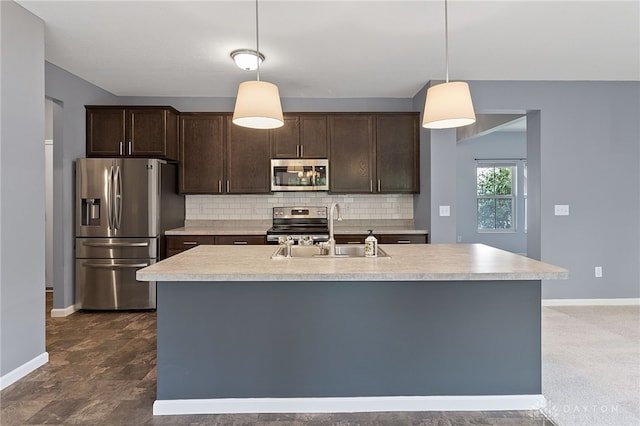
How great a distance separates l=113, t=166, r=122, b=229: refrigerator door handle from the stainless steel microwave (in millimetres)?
1694

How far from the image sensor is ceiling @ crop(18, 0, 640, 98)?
2.83 m

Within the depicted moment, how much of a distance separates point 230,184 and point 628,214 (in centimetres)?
465

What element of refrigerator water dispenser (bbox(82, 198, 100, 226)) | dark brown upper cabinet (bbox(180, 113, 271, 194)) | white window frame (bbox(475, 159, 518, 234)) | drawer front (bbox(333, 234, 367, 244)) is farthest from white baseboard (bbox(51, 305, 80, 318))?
white window frame (bbox(475, 159, 518, 234))

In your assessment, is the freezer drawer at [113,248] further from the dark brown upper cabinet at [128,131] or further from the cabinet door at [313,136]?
the cabinet door at [313,136]

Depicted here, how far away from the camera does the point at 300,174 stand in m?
4.94

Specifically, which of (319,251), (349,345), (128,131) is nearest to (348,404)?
(349,345)

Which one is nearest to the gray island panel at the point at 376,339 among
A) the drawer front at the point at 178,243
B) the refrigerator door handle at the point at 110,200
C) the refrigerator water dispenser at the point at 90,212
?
the drawer front at the point at 178,243

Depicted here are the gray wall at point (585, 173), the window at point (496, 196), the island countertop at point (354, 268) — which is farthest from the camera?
the window at point (496, 196)

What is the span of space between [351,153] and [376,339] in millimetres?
3065

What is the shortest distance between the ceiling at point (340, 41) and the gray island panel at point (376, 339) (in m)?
1.96

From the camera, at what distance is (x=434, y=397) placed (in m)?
2.25

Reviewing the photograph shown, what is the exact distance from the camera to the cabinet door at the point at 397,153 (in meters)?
4.92

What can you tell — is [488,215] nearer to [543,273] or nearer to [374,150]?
[374,150]

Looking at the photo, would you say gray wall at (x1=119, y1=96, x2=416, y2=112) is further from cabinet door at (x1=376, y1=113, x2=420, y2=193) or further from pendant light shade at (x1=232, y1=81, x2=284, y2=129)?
pendant light shade at (x1=232, y1=81, x2=284, y2=129)
